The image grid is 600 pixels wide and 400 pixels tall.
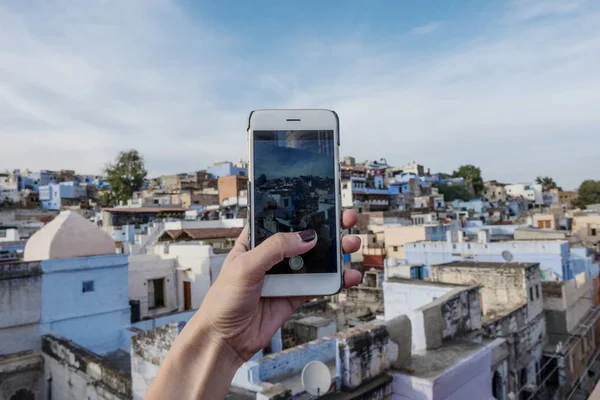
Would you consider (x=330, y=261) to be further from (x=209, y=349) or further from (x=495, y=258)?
(x=495, y=258)

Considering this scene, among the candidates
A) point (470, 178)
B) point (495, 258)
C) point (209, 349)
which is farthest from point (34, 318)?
point (470, 178)

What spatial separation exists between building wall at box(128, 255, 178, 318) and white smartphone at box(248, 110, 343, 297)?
1613 cm

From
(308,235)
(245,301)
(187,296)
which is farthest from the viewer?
(187,296)

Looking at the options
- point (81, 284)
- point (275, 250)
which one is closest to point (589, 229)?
point (81, 284)

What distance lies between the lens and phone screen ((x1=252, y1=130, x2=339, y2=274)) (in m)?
3.31

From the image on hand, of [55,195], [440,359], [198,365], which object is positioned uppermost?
[55,195]

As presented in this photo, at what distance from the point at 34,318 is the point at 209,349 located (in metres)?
13.0

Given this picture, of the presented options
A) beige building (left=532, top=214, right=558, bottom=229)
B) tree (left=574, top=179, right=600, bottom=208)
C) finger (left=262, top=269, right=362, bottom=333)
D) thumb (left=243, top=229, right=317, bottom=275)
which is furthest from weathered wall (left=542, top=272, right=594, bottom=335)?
tree (left=574, top=179, right=600, bottom=208)

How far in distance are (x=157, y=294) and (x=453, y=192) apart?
6042 cm

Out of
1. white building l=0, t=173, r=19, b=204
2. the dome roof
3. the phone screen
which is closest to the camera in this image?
the phone screen

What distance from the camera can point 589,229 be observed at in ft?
129

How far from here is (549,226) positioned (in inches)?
1553

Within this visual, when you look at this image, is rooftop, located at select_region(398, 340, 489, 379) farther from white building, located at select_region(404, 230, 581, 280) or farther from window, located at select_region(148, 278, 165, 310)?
window, located at select_region(148, 278, 165, 310)

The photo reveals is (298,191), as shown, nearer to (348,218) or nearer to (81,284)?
(348,218)
